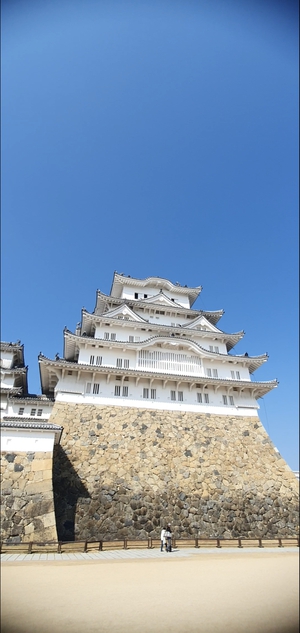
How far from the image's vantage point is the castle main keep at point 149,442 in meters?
9.45

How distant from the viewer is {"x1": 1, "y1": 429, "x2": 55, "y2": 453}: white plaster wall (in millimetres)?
7805

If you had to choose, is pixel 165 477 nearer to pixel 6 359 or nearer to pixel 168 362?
pixel 168 362

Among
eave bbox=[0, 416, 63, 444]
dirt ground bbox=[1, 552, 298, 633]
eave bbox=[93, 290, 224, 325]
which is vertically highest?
eave bbox=[93, 290, 224, 325]

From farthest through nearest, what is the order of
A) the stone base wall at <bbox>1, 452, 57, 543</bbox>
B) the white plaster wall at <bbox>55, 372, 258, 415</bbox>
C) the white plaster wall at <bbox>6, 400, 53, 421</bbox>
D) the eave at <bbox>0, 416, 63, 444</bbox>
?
the white plaster wall at <bbox>6, 400, 53, 421</bbox> < the white plaster wall at <bbox>55, 372, 258, 415</bbox> < the eave at <bbox>0, 416, 63, 444</bbox> < the stone base wall at <bbox>1, 452, 57, 543</bbox>

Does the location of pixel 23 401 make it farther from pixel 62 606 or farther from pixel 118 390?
pixel 62 606

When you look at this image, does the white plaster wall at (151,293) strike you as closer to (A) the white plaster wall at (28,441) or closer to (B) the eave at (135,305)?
(B) the eave at (135,305)

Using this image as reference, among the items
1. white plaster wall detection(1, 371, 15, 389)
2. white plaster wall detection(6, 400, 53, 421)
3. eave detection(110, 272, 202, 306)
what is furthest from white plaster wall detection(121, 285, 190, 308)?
white plaster wall detection(6, 400, 53, 421)

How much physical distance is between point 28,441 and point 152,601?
22.4ft

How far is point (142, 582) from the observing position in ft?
8.31

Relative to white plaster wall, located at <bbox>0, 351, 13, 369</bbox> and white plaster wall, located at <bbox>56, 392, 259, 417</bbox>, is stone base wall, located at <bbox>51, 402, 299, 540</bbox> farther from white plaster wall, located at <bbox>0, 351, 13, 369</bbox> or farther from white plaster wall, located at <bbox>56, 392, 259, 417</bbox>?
white plaster wall, located at <bbox>0, 351, 13, 369</bbox>

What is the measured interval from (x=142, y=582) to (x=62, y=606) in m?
0.93

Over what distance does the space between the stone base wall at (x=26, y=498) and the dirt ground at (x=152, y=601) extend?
535cm

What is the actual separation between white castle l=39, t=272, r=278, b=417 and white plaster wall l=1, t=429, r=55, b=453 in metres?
3.76

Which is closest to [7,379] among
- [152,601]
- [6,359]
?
[6,359]
